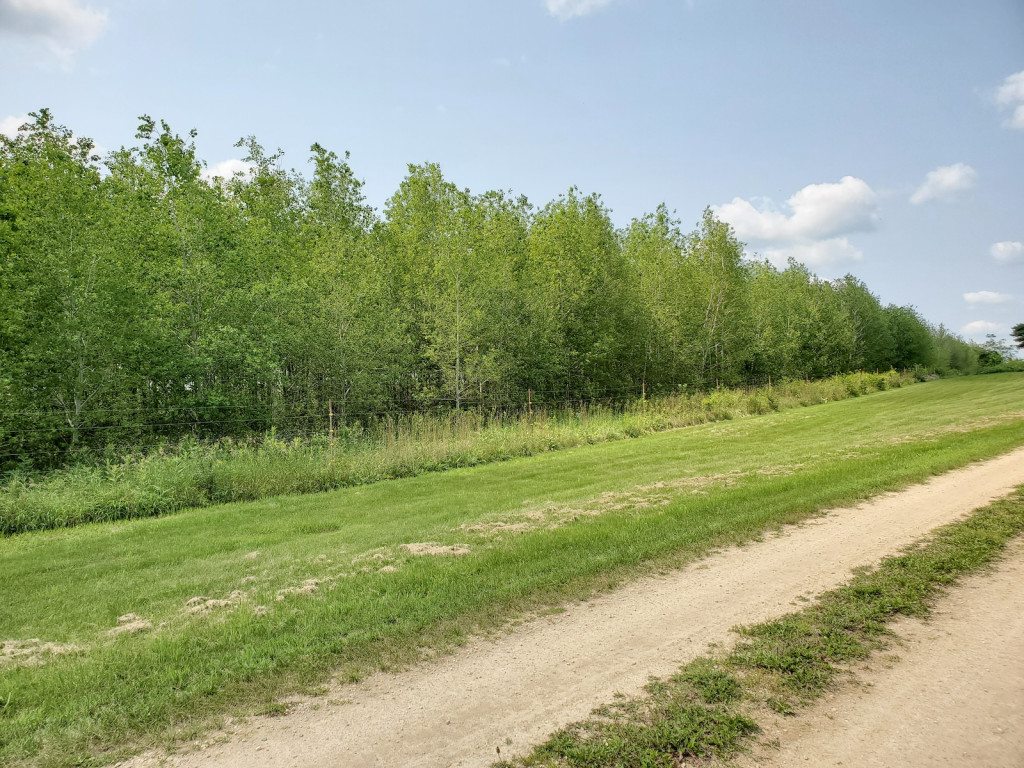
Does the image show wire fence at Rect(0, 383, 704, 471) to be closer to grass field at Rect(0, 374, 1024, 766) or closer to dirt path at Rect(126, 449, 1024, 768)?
grass field at Rect(0, 374, 1024, 766)

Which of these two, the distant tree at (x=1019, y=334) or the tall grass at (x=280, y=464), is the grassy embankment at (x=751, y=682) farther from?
the distant tree at (x=1019, y=334)

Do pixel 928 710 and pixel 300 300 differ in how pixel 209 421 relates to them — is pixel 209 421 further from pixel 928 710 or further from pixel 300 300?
pixel 928 710

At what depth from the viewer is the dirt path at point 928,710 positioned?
2.81m

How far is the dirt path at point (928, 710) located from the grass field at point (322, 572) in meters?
2.34

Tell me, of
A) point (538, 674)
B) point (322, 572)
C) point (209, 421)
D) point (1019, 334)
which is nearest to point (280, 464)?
point (209, 421)

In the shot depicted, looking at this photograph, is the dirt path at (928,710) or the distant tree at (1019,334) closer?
the dirt path at (928,710)

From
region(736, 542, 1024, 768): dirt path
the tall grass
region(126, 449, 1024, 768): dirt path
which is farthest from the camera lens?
the tall grass

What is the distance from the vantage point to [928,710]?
10.3 ft

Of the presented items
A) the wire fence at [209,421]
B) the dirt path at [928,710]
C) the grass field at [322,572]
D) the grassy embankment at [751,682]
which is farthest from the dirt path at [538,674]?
the wire fence at [209,421]

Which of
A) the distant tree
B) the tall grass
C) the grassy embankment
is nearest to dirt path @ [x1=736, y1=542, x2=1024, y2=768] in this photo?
the grassy embankment

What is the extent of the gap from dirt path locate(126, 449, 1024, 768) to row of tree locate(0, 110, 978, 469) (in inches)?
523

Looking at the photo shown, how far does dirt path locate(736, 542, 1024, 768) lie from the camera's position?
281 centimetres

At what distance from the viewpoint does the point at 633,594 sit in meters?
5.12

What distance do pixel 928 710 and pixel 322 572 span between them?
5.36 meters
